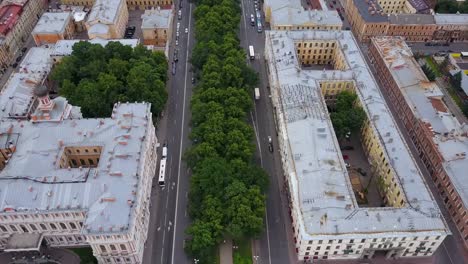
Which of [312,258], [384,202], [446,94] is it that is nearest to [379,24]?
[446,94]

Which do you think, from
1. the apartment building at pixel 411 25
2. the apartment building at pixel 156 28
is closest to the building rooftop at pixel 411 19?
the apartment building at pixel 411 25

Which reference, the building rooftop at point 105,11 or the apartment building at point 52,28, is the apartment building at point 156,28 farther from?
the apartment building at point 52,28

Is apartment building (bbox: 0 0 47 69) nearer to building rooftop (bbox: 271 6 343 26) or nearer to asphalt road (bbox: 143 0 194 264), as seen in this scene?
asphalt road (bbox: 143 0 194 264)

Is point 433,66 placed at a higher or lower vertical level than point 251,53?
lower

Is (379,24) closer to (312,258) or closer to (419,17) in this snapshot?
(419,17)

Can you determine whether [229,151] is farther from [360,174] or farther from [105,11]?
[105,11]

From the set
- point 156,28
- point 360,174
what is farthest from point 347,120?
point 156,28
